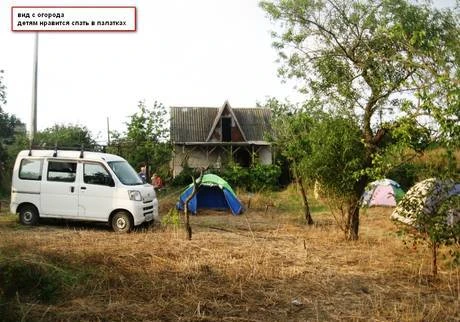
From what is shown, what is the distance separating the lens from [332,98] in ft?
36.3

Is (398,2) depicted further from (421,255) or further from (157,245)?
(157,245)

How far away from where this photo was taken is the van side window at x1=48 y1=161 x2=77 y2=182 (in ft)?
38.3

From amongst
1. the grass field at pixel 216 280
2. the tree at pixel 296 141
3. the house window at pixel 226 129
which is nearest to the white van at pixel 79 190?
the grass field at pixel 216 280

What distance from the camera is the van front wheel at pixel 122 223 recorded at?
11320 mm

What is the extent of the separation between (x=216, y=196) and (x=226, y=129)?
48.7 feet

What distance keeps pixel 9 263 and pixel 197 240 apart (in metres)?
4.53

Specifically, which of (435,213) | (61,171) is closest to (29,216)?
(61,171)

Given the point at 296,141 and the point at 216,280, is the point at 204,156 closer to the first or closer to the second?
the point at 296,141

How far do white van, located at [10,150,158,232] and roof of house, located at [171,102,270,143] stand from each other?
1899 cm

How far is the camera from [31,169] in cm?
1194

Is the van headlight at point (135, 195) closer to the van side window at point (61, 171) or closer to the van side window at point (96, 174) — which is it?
the van side window at point (96, 174)

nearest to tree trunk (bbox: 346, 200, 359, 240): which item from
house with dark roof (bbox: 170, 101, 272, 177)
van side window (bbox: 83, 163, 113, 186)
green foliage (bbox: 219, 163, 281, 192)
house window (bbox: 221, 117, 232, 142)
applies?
van side window (bbox: 83, 163, 113, 186)

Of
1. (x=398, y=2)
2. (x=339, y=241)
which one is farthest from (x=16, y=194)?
(x=398, y=2)

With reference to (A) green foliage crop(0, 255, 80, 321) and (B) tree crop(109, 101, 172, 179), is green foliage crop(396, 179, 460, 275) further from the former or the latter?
(B) tree crop(109, 101, 172, 179)
